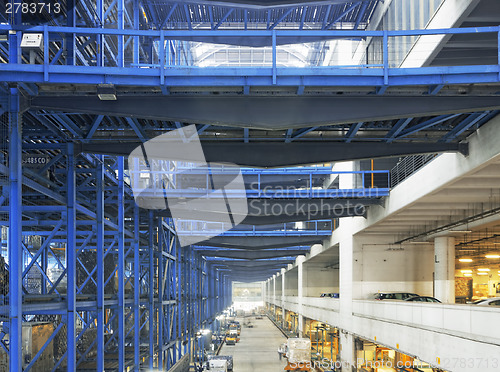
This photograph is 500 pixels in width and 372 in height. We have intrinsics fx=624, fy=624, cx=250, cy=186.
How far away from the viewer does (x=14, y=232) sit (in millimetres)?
15141

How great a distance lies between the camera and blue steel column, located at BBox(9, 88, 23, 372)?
15070mm

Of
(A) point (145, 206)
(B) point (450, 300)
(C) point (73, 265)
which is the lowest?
(B) point (450, 300)

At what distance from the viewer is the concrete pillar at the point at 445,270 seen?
3400cm

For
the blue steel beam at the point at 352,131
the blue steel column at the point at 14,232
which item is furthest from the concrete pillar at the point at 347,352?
the blue steel column at the point at 14,232

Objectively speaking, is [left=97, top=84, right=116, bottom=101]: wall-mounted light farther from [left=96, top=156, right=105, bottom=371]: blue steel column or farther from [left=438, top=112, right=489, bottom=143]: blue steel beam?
[left=438, top=112, right=489, bottom=143]: blue steel beam

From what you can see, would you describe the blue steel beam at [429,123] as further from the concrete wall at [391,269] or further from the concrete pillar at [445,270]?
the concrete wall at [391,269]

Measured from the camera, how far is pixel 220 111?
16562mm

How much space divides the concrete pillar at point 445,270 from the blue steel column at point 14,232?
2452cm

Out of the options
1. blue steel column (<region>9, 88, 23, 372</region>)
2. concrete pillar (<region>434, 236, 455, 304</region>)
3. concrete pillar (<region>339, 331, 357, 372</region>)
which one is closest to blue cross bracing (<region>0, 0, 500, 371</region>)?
blue steel column (<region>9, 88, 23, 372</region>)

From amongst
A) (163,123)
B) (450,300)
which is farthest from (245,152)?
(450,300)

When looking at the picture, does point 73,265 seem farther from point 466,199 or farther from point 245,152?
point 466,199

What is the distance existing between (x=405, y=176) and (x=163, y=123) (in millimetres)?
14850

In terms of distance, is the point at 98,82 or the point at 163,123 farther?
the point at 163,123

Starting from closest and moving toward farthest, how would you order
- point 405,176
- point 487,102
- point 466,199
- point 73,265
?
point 487,102, point 73,265, point 466,199, point 405,176
